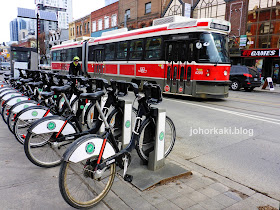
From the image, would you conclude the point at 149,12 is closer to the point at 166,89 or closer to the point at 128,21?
the point at 128,21

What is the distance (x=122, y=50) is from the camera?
48.6ft

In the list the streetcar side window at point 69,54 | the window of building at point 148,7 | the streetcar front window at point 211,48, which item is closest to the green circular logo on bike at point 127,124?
the streetcar front window at point 211,48

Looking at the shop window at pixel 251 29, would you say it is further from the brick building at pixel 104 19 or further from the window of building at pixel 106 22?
the window of building at pixel 106 22

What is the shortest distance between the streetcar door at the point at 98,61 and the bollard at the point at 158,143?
13.8 metres

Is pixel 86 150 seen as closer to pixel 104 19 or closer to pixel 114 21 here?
pixel 114 21

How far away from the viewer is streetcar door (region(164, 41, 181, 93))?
11617mm

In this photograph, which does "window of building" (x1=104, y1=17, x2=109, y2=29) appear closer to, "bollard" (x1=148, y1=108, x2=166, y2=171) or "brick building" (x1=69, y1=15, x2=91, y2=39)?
"brick building" (x1=69, y1=15, x2=91, y2=39)

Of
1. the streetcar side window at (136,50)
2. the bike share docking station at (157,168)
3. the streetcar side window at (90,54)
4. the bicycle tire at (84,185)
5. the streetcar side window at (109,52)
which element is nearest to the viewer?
the bicycle tire at (84,185)

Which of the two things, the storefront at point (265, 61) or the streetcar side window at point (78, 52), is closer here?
the streetcar side window at point (78, 52)

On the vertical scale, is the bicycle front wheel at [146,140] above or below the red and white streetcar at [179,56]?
below

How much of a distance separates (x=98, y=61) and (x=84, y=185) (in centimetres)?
1483

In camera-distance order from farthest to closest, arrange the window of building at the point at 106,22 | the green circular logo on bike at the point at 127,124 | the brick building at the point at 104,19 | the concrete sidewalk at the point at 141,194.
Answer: the window of building at the point at 106,22, the brick building at the point at 104,19, the green circular logo on bike at the point at 127,124, the concrete sidewalk at the point at 141,194

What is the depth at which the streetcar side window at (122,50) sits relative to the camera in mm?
14547

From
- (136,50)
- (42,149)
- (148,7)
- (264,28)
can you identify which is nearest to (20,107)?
(42,149)
